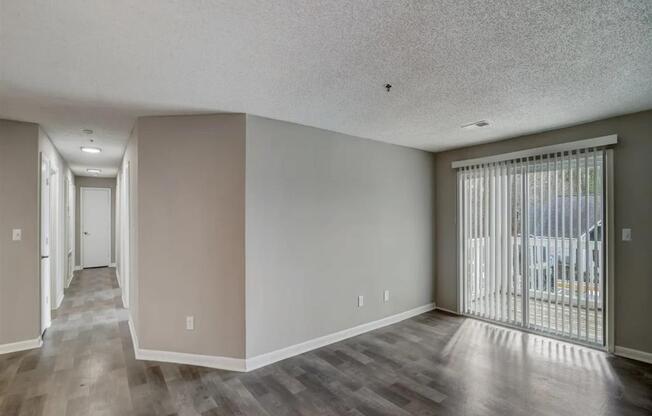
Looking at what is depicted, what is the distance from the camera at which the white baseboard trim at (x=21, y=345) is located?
332 cm

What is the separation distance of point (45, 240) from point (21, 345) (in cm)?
120

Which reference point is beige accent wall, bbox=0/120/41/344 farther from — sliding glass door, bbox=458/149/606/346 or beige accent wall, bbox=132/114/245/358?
sliding glass door, bbox=458/149/606/346

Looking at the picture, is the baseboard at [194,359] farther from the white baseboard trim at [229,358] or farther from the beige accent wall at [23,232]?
the beige accent wall at [23,232]

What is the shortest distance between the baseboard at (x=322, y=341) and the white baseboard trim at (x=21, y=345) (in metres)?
2.48

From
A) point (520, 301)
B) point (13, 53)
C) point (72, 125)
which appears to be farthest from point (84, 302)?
point (520, 301)

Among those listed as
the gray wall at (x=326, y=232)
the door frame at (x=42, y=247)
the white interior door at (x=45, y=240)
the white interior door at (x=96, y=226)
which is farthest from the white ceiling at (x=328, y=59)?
the white interior door at (x=96, y=226)

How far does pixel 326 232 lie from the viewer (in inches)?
149

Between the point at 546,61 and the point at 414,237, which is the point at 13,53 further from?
the point at 414,237

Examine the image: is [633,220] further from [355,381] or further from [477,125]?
[355,381]

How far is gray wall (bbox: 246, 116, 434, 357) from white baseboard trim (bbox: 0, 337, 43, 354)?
8.15 feet

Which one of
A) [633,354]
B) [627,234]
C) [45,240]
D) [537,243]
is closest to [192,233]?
[45,240]

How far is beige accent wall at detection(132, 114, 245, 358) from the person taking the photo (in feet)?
10.3

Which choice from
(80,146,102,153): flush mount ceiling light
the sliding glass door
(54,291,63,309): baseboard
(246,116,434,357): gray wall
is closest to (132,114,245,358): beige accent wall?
(246,116,434,357): gray wall

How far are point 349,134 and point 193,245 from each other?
89.0 inches
